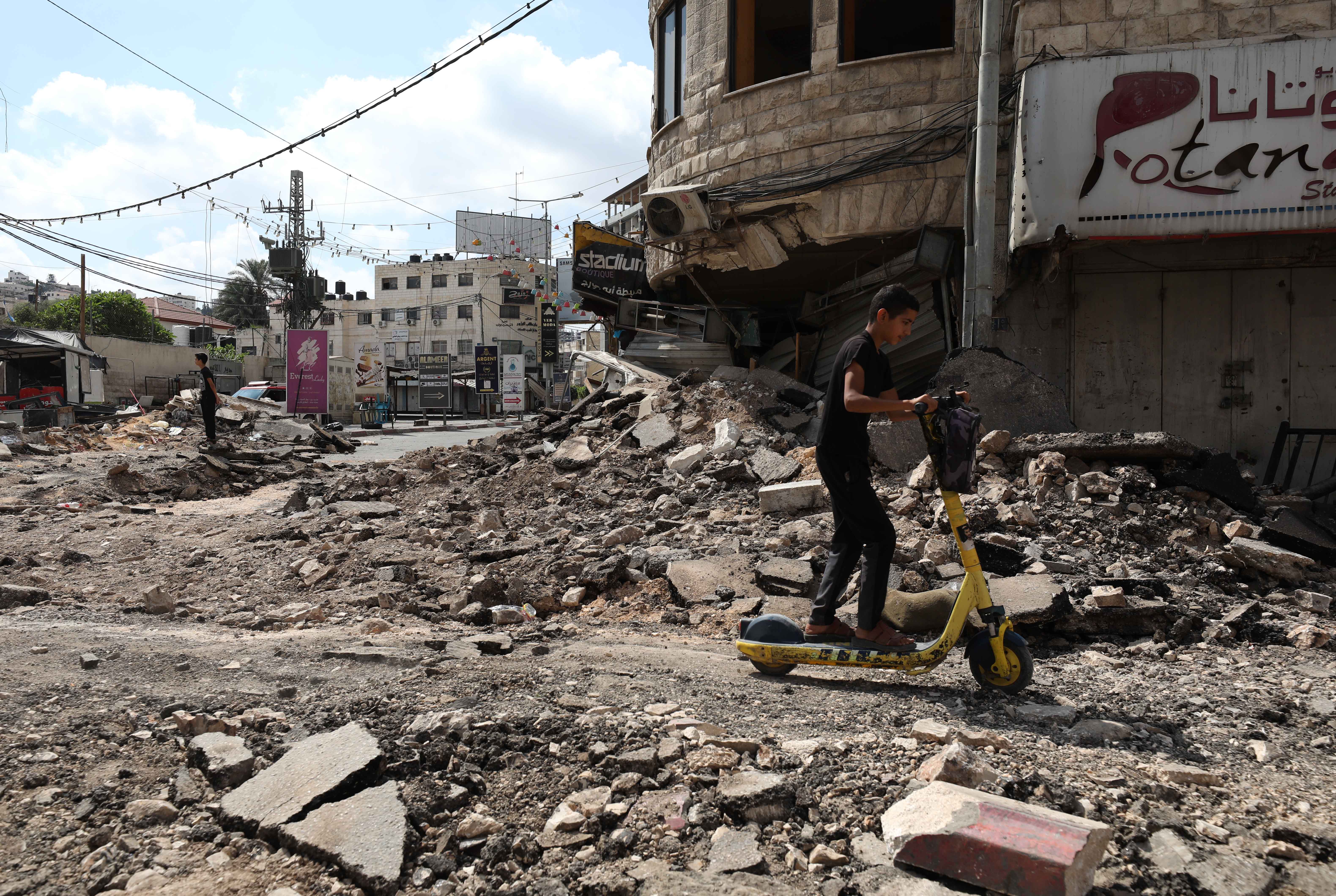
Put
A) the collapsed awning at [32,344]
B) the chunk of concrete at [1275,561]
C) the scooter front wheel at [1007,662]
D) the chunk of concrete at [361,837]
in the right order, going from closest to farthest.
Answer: the chunk of concrete at [361,837] < the scooter front wheel at [1007,662] < the chunk of concrete at [1275,561] < the collapsed awning at [32,344]

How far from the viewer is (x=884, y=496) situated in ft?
21.3

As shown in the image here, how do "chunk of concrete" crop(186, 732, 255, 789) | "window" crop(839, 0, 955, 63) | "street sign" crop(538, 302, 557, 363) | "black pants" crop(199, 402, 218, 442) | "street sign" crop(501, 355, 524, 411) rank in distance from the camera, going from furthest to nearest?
"street sign" crop(538, 302, 557, 363), "street sign" crop(501, 355, 524, 411), "black pants" crop(199, 402, 218, 442), "window" crop(839, 0, 955, 63), "chunk of concrete" crop(186, 732, 255, 789)

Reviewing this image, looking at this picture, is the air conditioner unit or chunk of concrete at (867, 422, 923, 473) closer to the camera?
chunk of concrete at (867, 422, 923, 473)

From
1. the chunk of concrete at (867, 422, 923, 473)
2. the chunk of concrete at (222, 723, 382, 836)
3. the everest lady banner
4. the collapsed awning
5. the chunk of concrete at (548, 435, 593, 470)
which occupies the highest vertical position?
the collapsed awning

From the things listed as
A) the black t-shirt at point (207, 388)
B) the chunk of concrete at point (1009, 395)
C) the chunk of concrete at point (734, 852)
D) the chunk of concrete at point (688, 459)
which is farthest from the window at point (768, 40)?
the chunk of concrete at point (734, 852)

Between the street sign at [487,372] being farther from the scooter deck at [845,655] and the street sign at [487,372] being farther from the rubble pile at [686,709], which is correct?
the scooter deck at [845,655]

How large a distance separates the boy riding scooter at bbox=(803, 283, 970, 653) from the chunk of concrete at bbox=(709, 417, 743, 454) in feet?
15.8

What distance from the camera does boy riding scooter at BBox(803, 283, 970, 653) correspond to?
11.4 ft

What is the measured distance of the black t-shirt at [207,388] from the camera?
14.3 metres

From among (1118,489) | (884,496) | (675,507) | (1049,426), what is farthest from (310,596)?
(1049,426)

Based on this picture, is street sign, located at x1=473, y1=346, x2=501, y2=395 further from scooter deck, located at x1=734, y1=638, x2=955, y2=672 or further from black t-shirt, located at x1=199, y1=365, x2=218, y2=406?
scooter deck, located at x1=734, y1=638, x2=955, y2=672

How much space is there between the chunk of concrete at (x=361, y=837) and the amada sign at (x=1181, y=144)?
8.10 metres

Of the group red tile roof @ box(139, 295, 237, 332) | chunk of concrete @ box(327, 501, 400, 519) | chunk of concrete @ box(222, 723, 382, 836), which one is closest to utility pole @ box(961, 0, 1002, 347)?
chunk of concrete @ box(327, 501, 400, 519)

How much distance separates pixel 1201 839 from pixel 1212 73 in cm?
847
